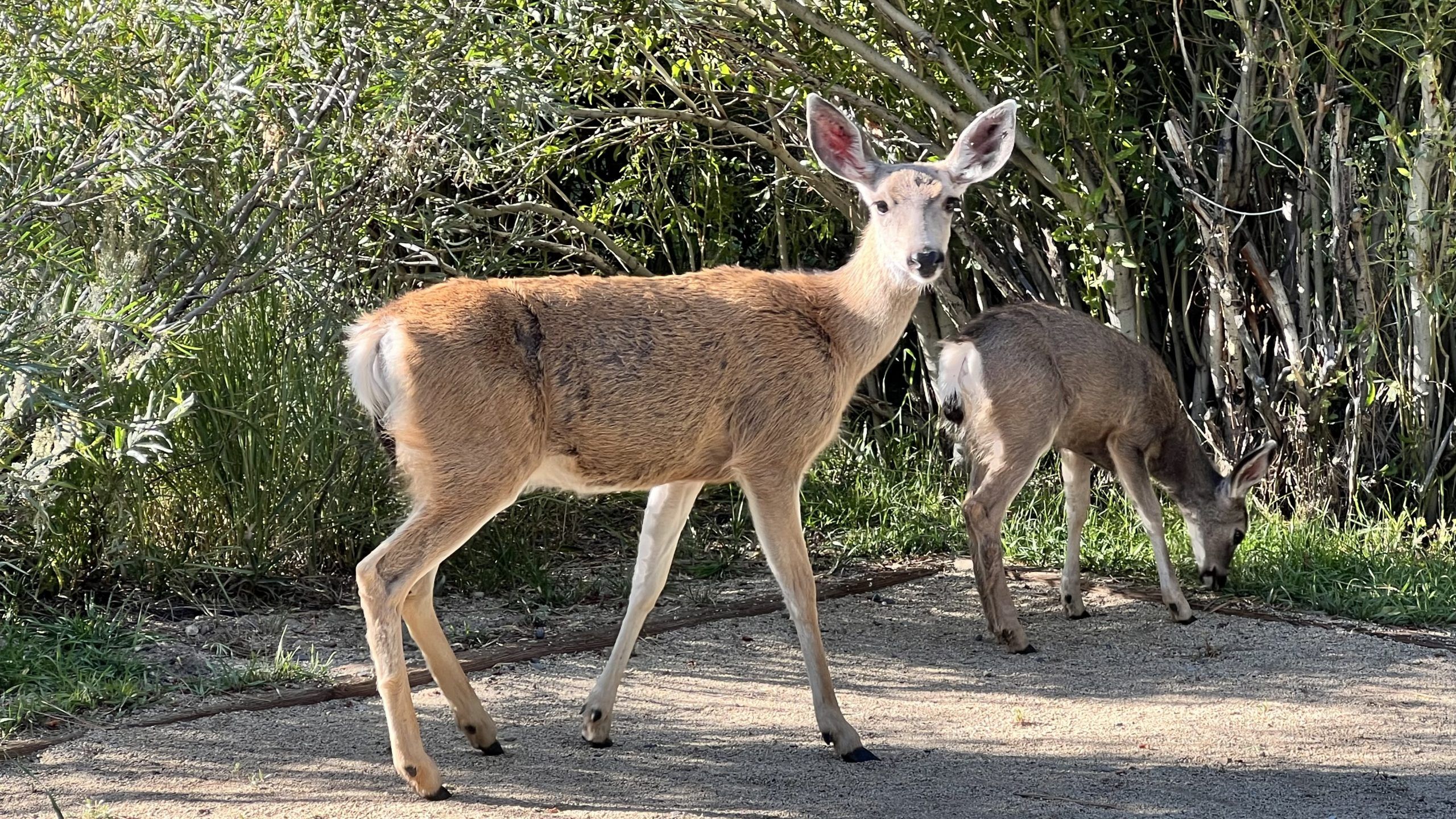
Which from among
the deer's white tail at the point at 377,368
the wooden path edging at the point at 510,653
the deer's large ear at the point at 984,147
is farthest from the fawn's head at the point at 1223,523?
the deer's white tail at the point at 377,368

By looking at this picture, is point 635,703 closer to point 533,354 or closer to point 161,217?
point 533,354

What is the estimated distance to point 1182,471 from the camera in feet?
25.2

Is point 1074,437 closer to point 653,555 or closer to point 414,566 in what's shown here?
point 653,555

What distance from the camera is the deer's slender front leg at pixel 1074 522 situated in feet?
24.0

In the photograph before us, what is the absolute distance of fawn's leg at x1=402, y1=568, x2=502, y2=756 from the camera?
16.8 ft

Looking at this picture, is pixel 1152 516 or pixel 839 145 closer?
pixel 839 145

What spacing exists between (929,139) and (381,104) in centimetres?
308

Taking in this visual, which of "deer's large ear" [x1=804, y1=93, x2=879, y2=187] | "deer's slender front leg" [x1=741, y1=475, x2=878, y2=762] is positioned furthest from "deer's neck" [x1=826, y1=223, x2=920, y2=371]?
"deer's slender front leg" [x1=741, y1=475, x2=878, y2=762]

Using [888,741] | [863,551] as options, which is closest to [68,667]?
[888,741]

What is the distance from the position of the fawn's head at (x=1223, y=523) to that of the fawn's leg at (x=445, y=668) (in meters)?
3.82

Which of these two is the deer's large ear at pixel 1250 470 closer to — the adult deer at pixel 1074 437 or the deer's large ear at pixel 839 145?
the adult deer at pixel 1074 437

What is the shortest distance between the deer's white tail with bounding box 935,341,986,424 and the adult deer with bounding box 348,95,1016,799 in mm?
1241

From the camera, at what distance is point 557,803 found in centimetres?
473

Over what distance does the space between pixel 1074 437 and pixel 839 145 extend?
2069 millimetres
